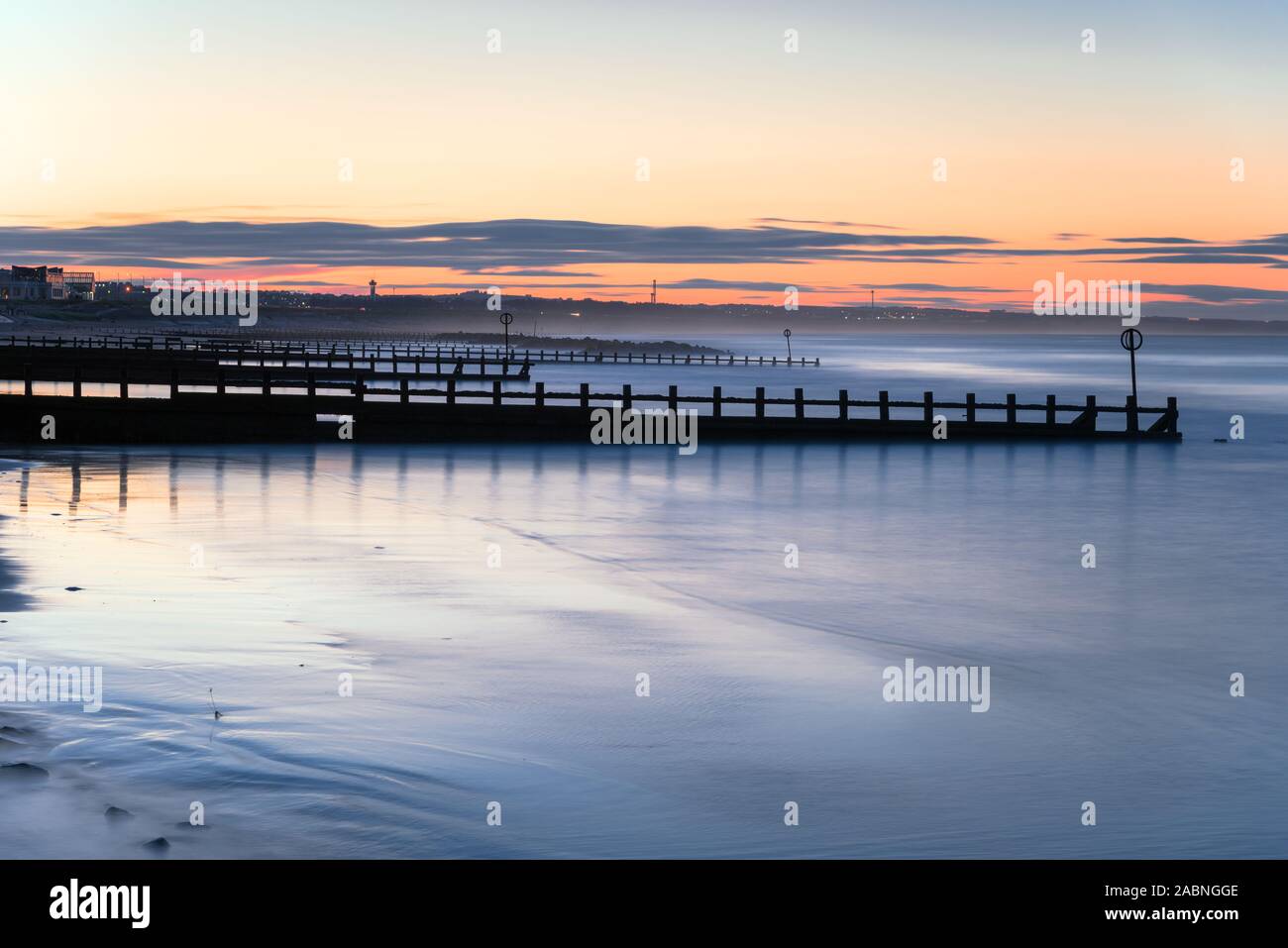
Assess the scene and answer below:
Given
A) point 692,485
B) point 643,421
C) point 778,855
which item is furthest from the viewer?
point 643,421

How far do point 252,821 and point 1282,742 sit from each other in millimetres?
7841

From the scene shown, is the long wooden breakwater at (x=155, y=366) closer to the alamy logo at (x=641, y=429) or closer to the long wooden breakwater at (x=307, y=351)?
the long wooden breakwater at (x=307, y=351)

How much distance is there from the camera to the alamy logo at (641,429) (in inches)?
1563

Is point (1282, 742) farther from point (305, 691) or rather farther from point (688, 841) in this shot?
point (305, 691)

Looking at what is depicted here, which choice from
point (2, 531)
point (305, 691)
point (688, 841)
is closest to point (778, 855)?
point (688, 841)

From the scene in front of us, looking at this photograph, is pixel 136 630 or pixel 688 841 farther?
pixel 136 630

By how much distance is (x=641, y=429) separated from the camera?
41.4m

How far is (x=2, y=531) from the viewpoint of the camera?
66.1ft

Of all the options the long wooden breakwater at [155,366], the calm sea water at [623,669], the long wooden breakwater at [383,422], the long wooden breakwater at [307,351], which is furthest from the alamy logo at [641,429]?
the long wooden breakwater at [307,351]

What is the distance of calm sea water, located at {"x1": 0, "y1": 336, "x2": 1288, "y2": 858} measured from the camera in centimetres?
902

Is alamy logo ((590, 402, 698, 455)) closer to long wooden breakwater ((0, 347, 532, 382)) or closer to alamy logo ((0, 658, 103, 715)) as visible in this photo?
long wooden breakwater ((0, 347, 532, 382))

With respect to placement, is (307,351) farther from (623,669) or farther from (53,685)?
(53,685)
